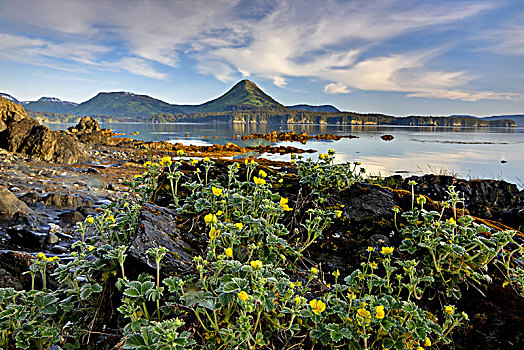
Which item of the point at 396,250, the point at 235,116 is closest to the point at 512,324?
the point at 396,250

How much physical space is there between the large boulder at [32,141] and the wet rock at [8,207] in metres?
8.88

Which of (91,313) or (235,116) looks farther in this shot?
(235,116)

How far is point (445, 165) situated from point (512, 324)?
50.4 ft

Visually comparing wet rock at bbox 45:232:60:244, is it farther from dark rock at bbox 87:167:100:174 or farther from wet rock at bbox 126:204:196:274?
dark rock at bbox 87:167:100:174

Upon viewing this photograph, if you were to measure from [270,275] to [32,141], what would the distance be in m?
15.2

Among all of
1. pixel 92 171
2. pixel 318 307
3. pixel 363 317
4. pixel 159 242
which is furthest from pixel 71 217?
pixel 92 171

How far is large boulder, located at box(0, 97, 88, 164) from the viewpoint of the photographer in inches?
479

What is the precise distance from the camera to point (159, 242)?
7.75 ft

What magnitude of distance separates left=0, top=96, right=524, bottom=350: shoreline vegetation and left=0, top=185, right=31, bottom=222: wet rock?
0.34m

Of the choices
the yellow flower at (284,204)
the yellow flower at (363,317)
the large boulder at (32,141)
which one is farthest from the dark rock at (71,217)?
the large boulder at (32,141)

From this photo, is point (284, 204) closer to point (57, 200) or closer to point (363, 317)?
point (363, 317)

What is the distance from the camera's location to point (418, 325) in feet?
5.47

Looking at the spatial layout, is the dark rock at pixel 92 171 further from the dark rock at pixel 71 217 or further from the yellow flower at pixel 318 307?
the yellow flower at pixel 318 307

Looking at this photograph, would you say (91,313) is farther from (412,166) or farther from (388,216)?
(412,166)
